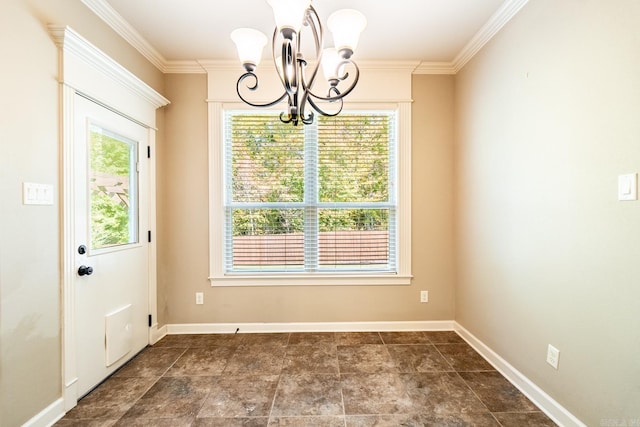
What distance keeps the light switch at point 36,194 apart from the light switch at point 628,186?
307 cm

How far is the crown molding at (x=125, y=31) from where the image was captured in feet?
6.39

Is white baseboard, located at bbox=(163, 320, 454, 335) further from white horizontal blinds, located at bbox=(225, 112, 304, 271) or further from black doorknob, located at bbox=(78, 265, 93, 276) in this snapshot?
black doorknob, located at bbox=(78, 265, 93, 276)

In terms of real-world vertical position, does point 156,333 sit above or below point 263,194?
below

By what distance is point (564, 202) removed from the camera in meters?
1.60

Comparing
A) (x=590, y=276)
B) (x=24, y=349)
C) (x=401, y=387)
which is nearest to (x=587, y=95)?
(x=590, y=276)

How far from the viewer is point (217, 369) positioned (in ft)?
7.16

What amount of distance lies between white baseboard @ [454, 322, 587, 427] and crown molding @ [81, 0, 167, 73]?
4030 millimetres

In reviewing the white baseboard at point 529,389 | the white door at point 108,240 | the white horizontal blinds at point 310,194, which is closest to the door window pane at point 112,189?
the white door at point 108,240

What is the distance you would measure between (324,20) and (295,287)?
246 centimetres

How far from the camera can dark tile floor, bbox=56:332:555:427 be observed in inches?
65.4

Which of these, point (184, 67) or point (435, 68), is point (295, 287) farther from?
point (435, 68)

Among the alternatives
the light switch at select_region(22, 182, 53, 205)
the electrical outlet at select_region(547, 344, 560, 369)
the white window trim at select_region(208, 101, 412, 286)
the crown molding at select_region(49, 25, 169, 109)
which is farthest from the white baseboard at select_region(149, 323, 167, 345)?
the electrical outlet at select_region(547, 344, 560, 369)

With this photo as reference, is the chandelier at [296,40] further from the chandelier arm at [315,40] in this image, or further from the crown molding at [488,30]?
the crown molding at [488,30]

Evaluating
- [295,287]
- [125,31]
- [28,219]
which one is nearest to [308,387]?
[295,287]
